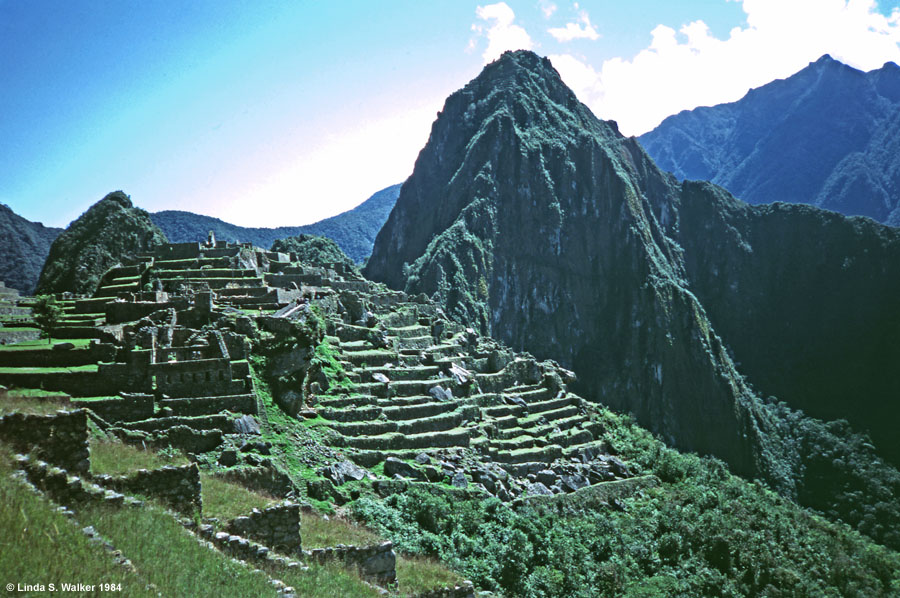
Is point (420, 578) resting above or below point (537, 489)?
above

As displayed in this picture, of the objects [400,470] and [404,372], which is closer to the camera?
[400,470]

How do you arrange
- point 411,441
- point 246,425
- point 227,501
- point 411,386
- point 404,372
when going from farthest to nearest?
point 404,372, point 411,386, point 411,441, point 246,425, point 227,501

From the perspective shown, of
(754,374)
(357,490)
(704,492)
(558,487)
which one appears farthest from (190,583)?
(754,374)

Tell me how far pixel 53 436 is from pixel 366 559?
5.99 metres

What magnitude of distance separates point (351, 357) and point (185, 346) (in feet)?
32.9

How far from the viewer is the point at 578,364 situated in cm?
18000

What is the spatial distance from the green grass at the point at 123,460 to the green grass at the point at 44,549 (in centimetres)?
274

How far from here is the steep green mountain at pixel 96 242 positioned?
64.8 meters

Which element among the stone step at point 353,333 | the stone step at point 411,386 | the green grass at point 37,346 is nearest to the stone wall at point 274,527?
the green grass at point 37,346

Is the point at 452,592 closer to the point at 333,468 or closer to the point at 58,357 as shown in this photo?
the point at 333,468

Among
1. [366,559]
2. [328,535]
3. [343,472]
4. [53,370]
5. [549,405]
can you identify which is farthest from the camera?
[549,405]

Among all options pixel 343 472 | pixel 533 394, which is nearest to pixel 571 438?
pixel 533 394

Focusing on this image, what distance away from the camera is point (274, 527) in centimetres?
1195

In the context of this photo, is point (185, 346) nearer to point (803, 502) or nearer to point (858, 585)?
point (858, 585)
